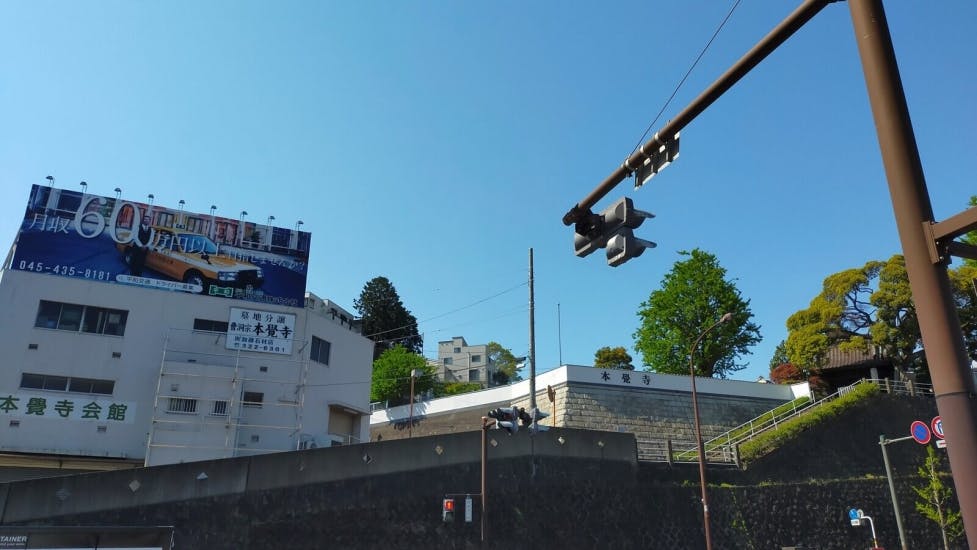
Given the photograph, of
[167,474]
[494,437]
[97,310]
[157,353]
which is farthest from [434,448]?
[97,310]

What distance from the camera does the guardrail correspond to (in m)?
29.3

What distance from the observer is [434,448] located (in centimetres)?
2317

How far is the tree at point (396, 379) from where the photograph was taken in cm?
5556

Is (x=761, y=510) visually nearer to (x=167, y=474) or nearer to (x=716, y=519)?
(x=716, y=519)

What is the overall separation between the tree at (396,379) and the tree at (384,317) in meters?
13.1

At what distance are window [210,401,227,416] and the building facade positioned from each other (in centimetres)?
6174

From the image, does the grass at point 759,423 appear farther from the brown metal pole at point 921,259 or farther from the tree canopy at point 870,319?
the brown metal pole at point 921,259

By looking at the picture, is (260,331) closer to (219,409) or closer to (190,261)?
(219,409)

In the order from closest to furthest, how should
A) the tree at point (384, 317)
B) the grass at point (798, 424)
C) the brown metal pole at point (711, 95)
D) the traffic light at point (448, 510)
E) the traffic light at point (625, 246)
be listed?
the brown metal pole at point (711, 95) → the traffic light at point (625, 246) → the traffic light at point (448, 510) → the grass at point (798, 424) → the tree at point (384, 317)

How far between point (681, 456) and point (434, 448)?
1338 centimetres

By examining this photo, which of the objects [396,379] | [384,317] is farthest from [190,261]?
[384,317]

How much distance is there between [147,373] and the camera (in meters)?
27.5

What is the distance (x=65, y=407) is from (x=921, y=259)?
29028 mm

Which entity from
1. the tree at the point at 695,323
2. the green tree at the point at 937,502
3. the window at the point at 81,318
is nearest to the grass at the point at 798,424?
the green tree at the point at 937,502
